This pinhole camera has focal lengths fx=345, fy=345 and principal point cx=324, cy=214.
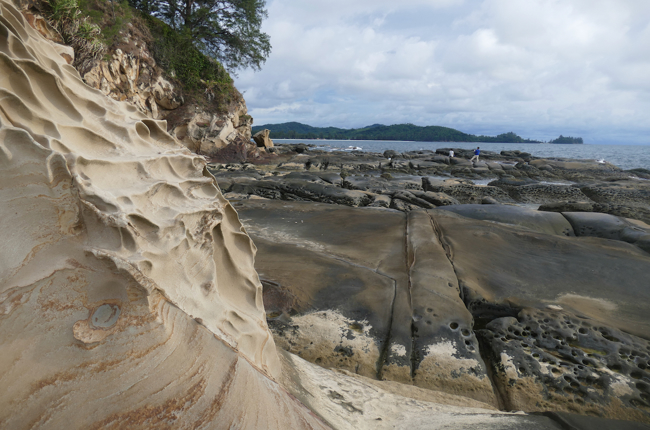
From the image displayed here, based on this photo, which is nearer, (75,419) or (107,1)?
(75,419)

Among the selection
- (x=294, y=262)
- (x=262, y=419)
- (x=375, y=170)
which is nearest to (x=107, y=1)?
(x=375, y=170)

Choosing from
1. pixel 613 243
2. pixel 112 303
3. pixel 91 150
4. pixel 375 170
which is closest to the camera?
pixel 112 303

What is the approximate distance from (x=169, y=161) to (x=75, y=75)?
668 mm

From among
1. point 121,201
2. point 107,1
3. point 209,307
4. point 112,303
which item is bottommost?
point 209,307

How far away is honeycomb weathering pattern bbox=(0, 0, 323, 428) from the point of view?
1.10 metres

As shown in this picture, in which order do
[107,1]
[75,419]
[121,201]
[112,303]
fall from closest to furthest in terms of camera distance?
[75,419] → [112,303] → [121,201] → [107,1]

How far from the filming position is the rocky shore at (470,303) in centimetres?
233

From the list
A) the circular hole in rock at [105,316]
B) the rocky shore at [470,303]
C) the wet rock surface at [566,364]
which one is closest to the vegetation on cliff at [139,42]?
the rocky shore at [470,303]

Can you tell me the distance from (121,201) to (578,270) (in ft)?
13.5

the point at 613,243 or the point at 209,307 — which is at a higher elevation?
the point at 209,307

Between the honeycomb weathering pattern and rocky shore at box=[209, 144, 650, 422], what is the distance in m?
1.14

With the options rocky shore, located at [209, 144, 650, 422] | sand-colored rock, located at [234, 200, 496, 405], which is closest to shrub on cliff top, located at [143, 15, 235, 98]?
rocky shore, located at [209, 144, 650, 422]

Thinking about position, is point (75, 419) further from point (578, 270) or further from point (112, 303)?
point (578, 270)

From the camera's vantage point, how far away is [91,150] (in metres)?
1.62
